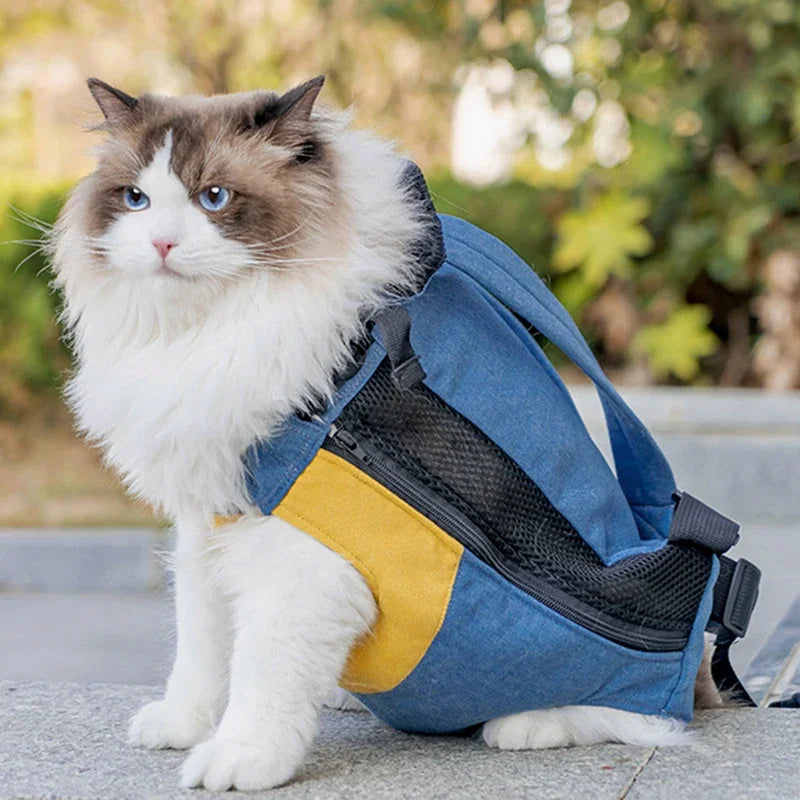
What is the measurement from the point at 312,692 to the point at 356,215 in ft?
2.33

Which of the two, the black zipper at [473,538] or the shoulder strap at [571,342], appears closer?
the black zipper at [473,538]

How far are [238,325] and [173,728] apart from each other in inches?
26.4

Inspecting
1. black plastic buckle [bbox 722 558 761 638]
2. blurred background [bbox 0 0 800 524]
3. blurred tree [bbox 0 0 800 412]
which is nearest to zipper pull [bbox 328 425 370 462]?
black plastic buckle [bbox 722 558 761 638]

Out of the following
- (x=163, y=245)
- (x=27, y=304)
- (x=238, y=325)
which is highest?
(x=163, y=245)

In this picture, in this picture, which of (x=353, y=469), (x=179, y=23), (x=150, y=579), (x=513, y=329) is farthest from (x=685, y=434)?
(x=179, y=23)

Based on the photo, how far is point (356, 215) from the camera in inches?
75.0

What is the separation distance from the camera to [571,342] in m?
2.07

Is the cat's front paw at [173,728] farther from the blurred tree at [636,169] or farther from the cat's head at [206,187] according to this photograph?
the blurred tree at [636,169]

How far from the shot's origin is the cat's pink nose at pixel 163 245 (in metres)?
1.77

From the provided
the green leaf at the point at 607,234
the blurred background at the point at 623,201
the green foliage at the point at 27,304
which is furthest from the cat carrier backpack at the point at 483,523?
the green foliage at the point at 27,304

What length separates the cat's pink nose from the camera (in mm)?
1770

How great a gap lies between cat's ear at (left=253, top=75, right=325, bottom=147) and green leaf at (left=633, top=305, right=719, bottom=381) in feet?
13.3

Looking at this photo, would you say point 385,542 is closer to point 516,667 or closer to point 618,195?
point 516,667

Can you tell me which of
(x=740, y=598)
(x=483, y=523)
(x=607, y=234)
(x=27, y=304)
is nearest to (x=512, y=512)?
(x=483, y=523)
